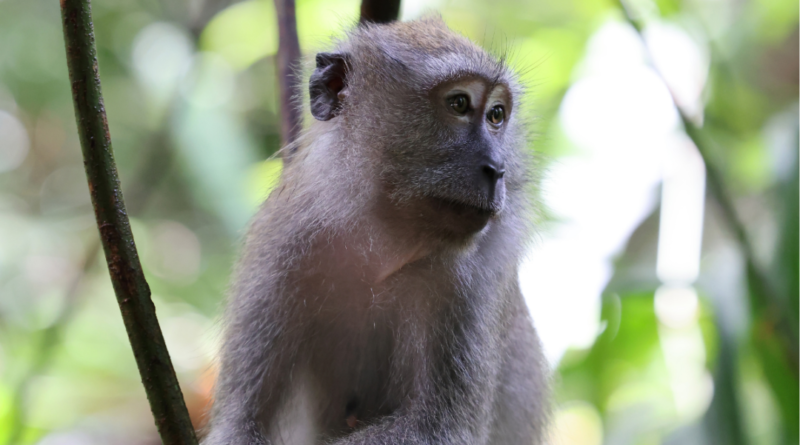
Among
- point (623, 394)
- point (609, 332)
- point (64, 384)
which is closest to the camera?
point (609, 332)

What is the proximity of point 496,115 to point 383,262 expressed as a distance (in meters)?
0.66

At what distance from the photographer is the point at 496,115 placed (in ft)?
7.81

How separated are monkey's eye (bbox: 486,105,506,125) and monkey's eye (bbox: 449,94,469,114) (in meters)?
0.12

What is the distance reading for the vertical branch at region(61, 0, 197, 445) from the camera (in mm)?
1316

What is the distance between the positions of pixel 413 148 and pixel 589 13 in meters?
3.31

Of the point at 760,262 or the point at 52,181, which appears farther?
the point at 52,181

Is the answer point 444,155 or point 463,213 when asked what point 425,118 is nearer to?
point 444,155

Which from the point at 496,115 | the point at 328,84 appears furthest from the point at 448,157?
the point at 328,84

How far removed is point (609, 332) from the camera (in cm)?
374

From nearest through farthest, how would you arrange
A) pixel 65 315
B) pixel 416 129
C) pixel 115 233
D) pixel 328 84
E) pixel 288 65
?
pixel 115 233 → pixel 416 129 → pixel 328 84 → pixel 288 65 → pixel 65 315

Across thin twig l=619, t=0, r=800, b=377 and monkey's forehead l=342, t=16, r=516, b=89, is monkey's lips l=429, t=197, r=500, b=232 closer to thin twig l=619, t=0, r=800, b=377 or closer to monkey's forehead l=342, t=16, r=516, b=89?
monkey's forehead l=342, t=16, r=516, b=89

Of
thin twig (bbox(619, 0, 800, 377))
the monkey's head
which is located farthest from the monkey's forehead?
thin twig (bbox(619, 0, 800, 377))

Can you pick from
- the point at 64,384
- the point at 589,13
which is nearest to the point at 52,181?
the point at 64,384

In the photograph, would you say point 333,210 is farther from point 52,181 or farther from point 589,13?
point 52,181
